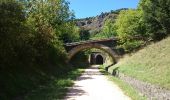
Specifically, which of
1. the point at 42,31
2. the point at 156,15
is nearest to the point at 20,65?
the point at 42,31

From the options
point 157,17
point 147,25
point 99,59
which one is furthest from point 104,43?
point 99,59

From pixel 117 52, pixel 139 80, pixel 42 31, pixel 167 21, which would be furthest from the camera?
pixel 117 52

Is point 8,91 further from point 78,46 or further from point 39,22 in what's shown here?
point 78,46

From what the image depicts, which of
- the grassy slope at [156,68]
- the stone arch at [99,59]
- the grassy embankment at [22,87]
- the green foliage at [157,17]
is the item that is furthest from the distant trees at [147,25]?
the stone arch at [99,59]

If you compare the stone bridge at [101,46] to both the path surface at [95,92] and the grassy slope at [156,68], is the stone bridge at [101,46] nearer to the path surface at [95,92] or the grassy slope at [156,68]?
the grassy slope at [156,68]

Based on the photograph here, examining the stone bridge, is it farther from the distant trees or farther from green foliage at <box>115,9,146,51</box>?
the distant trees

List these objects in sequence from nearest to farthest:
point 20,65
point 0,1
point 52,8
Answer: point 0,1 → point 20,65 → point 52,8

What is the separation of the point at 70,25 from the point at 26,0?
1094 centimetres

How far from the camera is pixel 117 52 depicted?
61.8 meters

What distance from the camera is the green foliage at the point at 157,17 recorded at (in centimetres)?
4188

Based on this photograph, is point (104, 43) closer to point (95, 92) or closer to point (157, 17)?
point (157, 17)

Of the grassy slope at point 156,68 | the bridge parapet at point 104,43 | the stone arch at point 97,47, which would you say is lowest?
the grassy slope at point 156,68

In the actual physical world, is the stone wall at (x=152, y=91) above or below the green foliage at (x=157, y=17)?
below

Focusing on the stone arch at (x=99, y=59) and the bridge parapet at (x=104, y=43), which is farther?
the stone arch at (x=99, y=59)
